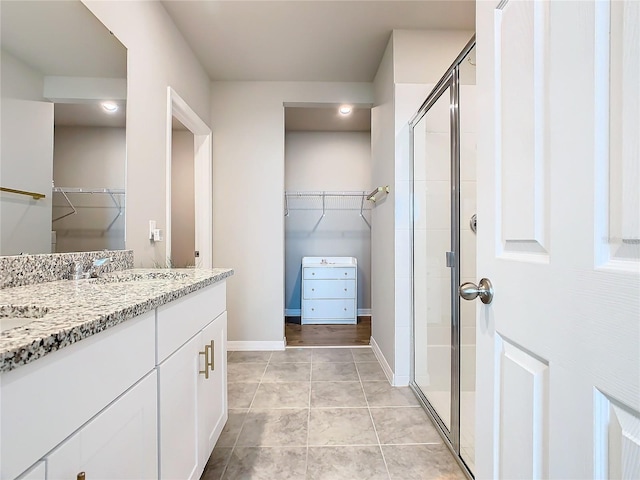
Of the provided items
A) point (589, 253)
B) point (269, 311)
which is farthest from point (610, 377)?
point (269, 311)

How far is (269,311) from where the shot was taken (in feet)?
9.20

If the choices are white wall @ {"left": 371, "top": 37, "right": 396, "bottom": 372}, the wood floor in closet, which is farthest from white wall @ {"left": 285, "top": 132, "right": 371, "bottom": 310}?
white wall @ {"left": 371, "top": 37, "right": 396, "bottom": 372}

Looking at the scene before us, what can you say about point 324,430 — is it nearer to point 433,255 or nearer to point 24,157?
point 433,255

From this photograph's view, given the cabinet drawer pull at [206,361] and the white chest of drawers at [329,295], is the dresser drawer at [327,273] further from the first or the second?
the cabinet drawer pull at [206,361]

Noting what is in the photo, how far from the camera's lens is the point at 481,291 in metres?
0.71

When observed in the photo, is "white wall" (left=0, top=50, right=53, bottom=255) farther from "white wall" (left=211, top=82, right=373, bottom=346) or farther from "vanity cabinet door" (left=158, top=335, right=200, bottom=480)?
"white wall" (left=211, top=82, right=373, bottom=346)

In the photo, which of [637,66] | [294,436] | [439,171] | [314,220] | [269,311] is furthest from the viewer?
[314,220]

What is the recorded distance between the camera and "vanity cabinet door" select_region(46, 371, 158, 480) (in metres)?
0.52

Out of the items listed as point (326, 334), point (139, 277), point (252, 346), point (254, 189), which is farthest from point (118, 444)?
point (326, 334)

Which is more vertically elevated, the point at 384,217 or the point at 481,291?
the point at 384,217

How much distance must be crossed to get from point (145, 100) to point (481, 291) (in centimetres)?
189

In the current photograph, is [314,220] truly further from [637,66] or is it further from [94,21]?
[637,66]

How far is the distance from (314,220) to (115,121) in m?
2.91

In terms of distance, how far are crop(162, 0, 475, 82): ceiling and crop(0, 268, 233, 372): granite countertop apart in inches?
71.0
